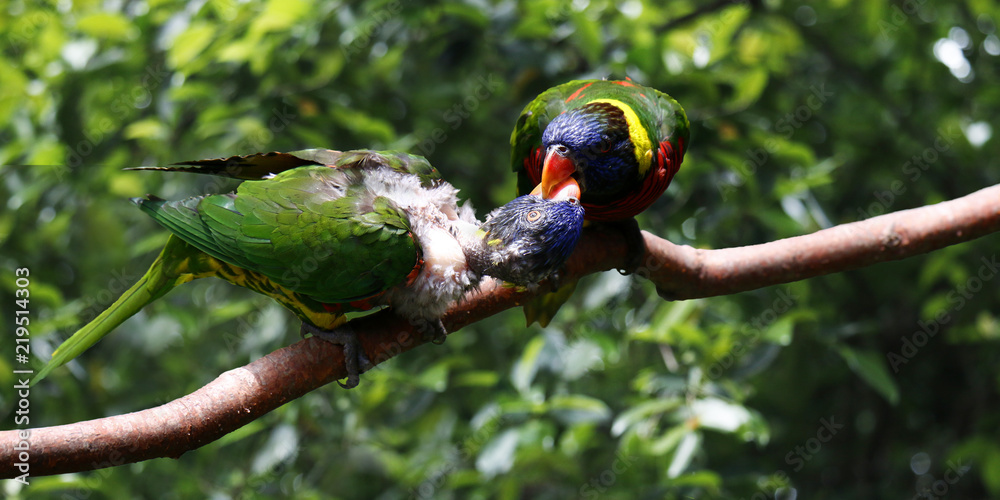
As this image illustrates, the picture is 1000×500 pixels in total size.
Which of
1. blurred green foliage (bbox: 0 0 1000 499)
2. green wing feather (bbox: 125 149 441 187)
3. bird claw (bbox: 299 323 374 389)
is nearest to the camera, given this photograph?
bird claw (bbox: 299 323 374 389)

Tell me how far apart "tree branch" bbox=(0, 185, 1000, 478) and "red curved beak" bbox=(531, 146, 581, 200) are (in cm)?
18

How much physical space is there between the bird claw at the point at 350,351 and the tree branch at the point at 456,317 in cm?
2

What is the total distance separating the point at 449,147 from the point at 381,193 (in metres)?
1.73

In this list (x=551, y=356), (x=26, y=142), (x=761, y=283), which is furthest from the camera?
(x=26, y=142)

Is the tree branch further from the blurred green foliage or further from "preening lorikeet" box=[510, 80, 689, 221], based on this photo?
the blurred green foliage

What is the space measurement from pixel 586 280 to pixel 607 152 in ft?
4.47

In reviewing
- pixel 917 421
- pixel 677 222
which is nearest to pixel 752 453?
pixel 917 421

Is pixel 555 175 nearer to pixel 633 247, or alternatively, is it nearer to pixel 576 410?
pixel 633 247

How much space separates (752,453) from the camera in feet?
12.5

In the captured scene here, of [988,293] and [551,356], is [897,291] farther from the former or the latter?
[551,356]

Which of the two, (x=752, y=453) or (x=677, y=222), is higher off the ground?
(x=677, y=222)

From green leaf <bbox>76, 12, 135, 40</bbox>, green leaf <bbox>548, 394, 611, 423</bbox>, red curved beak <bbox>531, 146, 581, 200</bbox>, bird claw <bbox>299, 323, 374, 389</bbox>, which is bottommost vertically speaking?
green leaf <bbox>548, 394, 611, 423</bbox>

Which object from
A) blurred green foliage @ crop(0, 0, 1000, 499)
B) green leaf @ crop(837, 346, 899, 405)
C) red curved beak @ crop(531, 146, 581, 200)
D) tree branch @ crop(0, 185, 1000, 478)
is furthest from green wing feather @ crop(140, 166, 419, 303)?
green leaf @ crop(837, 346, 899, 405)

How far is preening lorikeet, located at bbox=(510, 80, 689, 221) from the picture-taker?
207 cm
